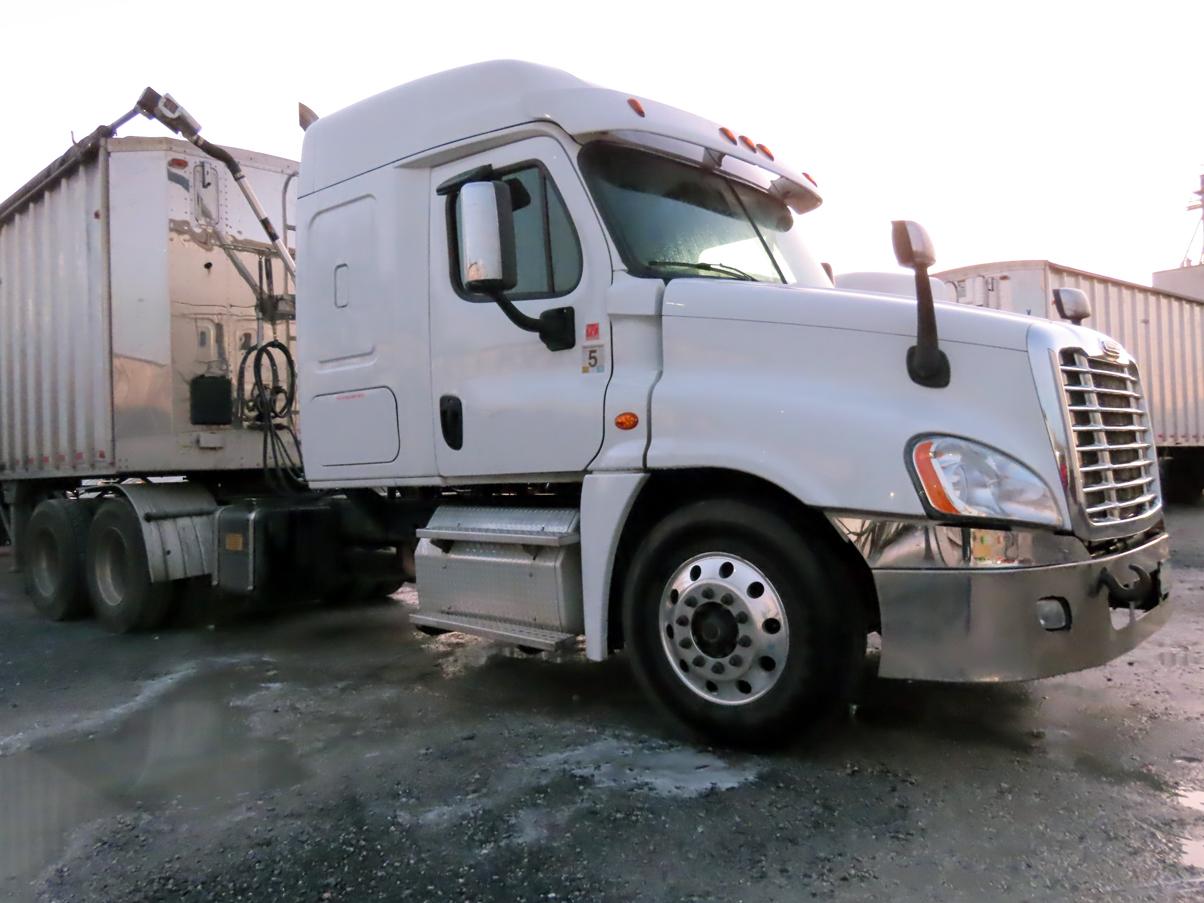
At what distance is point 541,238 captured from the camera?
429 cm

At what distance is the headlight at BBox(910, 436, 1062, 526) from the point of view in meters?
3.21

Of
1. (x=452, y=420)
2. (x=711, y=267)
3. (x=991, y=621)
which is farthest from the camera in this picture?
(x=452, y=420)

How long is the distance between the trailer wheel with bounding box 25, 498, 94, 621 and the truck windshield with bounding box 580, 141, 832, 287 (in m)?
5.16

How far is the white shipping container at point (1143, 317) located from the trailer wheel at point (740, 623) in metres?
10.4

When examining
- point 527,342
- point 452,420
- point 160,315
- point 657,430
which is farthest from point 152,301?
point 657,430

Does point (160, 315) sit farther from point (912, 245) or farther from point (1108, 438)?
point (1108, 438)

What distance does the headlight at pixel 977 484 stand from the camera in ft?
10.5

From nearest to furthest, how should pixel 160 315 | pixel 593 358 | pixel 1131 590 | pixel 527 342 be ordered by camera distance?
pixel 1131 590 < pixel 593 358 < pixel 527 342 < pixel 160 315

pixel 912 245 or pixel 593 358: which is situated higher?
pixel 912 245

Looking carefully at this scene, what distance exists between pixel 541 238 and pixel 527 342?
47 centimetres

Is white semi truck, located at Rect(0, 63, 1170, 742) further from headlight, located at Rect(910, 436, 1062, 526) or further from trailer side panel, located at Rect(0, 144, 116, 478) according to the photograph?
trailer side panel, located at Rect(0, 144, 116, 478)

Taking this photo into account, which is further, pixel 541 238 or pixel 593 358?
pixel 541 238

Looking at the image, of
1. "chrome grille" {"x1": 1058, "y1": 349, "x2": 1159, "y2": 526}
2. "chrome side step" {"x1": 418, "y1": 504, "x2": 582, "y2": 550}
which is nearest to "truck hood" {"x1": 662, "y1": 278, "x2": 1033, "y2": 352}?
"chrome grille" {"x1": 1058, "y1": 349, "x2": 1159, "y2": 526}

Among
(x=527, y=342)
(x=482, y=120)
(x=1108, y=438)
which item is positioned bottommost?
(x=1108, y=438)
